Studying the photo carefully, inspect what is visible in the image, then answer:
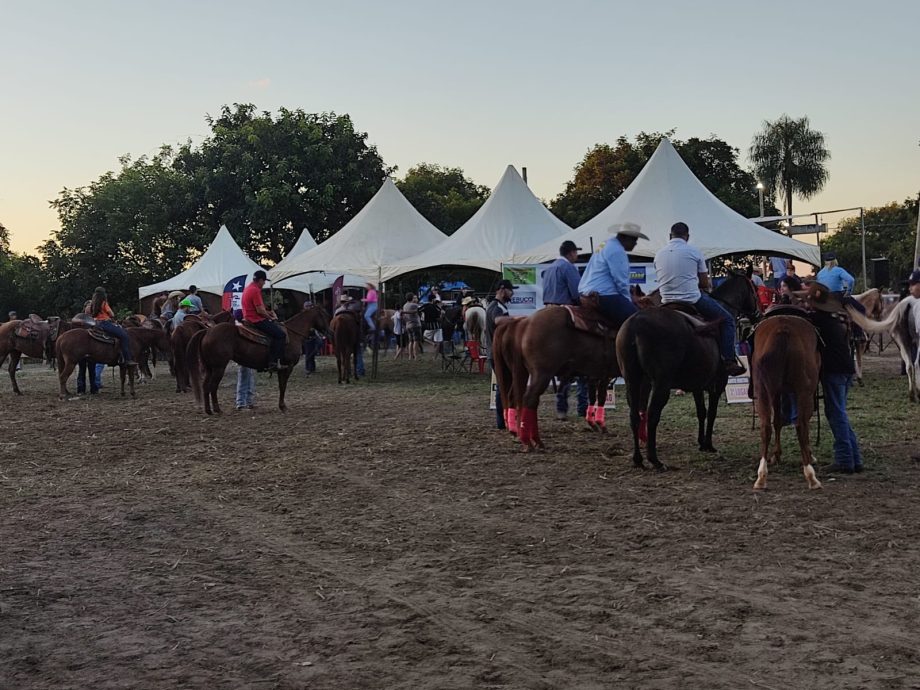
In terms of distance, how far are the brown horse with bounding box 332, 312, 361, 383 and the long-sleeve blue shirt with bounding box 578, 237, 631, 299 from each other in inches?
434

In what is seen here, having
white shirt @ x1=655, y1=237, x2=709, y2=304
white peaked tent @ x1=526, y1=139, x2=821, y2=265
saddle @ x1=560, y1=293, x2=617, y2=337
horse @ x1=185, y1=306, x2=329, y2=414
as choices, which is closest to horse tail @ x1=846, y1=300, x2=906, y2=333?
white shirt @ x1=655, y1=237, x2=709, y2=304

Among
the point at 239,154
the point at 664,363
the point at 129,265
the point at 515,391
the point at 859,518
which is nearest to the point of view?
the point at 859,518

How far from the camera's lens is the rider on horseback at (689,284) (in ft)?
30.8

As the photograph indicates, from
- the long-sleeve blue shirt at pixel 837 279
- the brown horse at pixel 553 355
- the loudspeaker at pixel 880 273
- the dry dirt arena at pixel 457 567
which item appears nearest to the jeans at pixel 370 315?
the long-sleeve blue shirt at pixel 837 279

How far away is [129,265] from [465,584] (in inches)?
2004

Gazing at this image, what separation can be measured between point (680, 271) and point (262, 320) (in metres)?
7.89

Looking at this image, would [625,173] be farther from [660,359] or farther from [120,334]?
[660,359]

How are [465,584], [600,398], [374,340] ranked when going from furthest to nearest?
[374,340] → [600,398] → [465,584]

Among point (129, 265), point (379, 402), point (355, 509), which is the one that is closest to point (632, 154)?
point (129, 265)

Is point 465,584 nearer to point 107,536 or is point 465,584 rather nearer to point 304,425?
point 107,536

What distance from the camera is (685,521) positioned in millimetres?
6898

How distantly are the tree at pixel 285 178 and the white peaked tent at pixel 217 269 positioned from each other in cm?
881

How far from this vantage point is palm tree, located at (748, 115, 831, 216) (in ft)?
195

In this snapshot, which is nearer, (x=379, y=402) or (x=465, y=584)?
(x=465, y=584)
